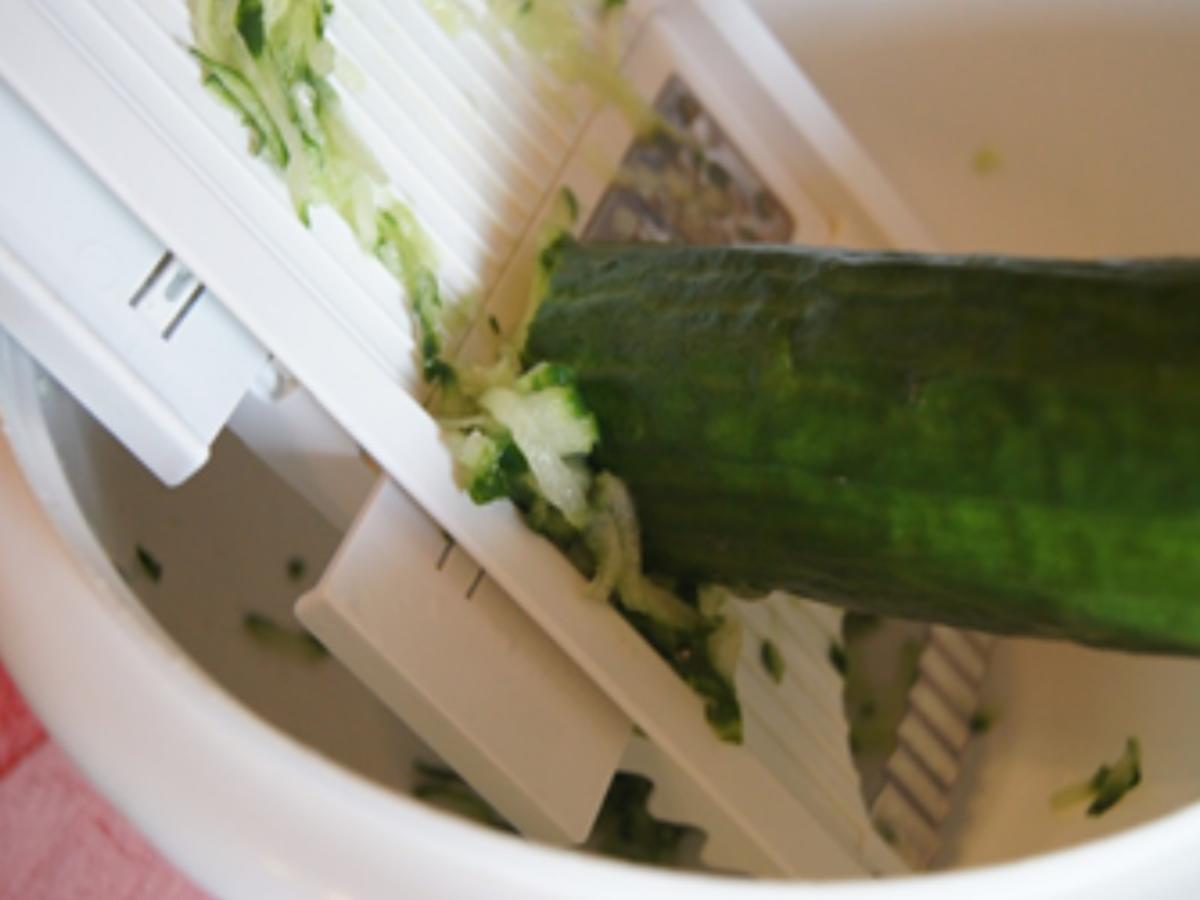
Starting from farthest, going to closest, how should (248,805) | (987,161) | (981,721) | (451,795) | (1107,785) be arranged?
1. (987,161)
2. (981,721)
3. (451,795)
4. (1107,785)
5. (248,805)

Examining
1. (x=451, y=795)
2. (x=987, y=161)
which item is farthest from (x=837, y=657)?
(x=987, y=161)

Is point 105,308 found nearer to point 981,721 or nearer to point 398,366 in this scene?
point 398,366

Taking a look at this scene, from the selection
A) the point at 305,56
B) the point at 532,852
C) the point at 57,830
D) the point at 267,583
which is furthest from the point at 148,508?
the point at 532,852

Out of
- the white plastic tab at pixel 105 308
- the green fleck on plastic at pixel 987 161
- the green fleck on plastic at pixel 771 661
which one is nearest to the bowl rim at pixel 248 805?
the white plastic tab at pixel 105 308

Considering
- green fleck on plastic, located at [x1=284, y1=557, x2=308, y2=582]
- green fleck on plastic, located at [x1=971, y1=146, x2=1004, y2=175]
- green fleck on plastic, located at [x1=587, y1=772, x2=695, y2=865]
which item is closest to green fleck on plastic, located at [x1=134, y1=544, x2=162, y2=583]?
green fleck on plastic, located at [x1=284, y1=557, x2=308, y2=582]

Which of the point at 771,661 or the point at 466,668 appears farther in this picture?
the point at 771,661

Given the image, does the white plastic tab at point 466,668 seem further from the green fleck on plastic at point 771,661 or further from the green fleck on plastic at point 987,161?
the green fleck on plastic at point 987,161

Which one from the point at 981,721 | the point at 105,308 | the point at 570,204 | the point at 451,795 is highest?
the point at 105,308
